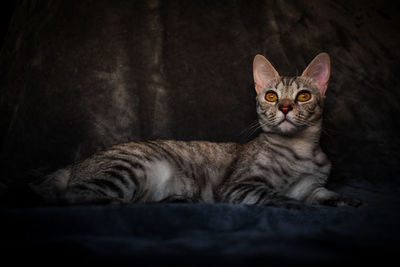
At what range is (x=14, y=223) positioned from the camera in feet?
4.25

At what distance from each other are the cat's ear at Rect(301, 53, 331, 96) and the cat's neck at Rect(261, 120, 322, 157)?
0.34m

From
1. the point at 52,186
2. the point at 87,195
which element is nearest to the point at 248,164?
the point at 87,195

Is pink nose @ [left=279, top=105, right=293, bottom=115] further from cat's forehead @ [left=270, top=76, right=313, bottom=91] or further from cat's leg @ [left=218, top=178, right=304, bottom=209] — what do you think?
cat's leg @ [left=218, top=178, right=304, bottom=209]

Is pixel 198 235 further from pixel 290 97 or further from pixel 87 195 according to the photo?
pixel 290 97

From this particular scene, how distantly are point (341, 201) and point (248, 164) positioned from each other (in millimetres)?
709

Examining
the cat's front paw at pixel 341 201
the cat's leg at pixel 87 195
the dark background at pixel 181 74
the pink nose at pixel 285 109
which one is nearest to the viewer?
the cat's leg at pixel 87 195

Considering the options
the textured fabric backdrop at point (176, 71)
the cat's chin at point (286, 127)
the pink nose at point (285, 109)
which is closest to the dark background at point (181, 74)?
the textured fabric backdrop at point (176, 71)

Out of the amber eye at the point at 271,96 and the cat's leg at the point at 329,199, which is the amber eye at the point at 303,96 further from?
the cat's leg at the point at 329,199

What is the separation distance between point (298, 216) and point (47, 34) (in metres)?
2.87

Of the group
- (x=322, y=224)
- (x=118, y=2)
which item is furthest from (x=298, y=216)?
(x=118, y=2)

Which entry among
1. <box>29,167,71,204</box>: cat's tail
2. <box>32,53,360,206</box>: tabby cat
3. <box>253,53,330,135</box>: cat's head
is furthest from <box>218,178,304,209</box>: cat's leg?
<box>29,167,71,204</box>: cat's tail

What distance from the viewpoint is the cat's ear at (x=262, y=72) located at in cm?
273

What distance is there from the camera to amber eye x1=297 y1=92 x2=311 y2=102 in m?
2.45

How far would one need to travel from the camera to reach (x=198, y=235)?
134 cm
